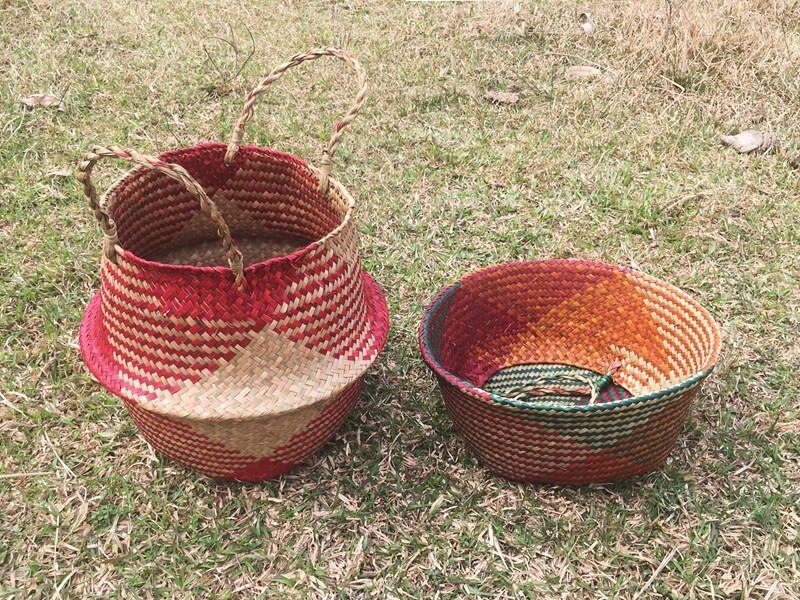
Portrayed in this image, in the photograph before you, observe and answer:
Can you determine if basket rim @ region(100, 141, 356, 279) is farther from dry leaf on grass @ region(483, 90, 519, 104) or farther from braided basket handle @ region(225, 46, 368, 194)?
dry leaf on grass @ region(483, 90, 519, 104)

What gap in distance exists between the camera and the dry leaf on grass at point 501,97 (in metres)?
3.64

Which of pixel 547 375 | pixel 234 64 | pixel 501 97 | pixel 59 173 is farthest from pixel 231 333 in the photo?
pixel 234 64

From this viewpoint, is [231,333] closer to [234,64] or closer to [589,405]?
[589,405]

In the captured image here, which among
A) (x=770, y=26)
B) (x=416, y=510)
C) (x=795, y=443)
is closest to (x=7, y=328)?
(x=416, y=510)

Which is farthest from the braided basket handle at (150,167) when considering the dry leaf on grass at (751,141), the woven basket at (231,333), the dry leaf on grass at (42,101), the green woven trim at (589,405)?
the dry leaf on grass at (751,141)

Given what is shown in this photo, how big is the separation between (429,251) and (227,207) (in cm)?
88

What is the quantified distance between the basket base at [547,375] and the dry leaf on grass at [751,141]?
5.55 ft

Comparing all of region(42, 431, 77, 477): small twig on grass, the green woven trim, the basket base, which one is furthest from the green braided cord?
region(42, 431, 77, 477): small twig on grass

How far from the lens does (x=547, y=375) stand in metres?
2.21

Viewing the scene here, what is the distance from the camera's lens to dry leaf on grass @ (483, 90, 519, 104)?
3.64m

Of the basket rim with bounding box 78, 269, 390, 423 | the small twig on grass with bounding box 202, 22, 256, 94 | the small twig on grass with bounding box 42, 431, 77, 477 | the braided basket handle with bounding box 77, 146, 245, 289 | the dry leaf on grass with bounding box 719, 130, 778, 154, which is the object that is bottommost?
the small twig on grass with bounding box 42, 431, 77, 477

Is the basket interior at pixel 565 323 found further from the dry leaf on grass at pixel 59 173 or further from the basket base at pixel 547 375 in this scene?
the dry leaf on grass at pixel 59 173

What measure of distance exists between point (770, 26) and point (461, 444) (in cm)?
338

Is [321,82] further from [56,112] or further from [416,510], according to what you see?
[416,510]
